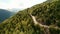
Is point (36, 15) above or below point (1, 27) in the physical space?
above

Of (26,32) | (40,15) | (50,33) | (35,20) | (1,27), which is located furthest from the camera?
(1,27)

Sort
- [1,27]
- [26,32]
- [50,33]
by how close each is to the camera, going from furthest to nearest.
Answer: [1,27] < [26,32] < [50,33]

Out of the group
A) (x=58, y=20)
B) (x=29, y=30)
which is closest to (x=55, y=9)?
(x=58, y=20)

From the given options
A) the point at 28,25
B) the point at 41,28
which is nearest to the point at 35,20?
the point at 28,25

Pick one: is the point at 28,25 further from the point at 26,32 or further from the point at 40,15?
the point at 40,15

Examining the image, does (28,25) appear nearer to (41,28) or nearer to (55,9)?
(41,28)

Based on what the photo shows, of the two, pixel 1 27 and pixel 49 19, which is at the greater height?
pixel 49 19

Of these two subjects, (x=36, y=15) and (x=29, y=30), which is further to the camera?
(x=36, y=15)

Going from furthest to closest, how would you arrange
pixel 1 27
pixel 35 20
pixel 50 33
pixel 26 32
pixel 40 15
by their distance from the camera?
pixel 1 27
pixel 40 15
pixel 35 20
pixel 26 32
pixel 50 33

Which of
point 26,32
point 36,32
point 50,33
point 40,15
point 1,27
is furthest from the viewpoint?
point 1,27
